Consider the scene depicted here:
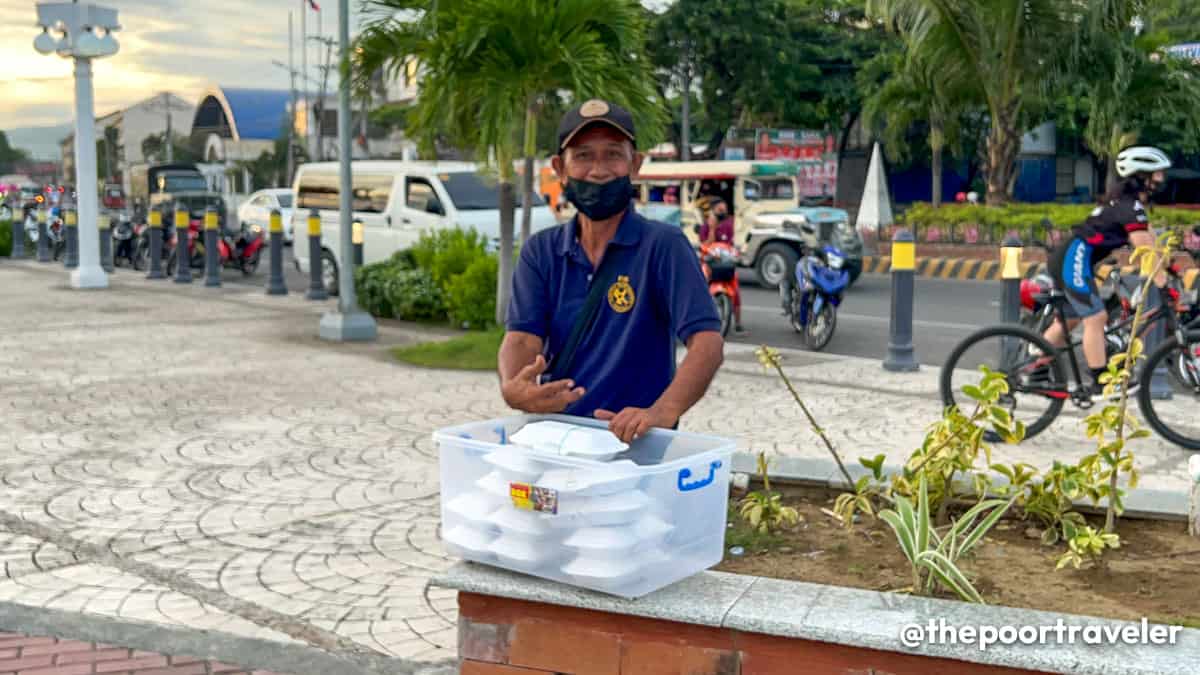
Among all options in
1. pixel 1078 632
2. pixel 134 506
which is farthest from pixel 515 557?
pixel 134 506

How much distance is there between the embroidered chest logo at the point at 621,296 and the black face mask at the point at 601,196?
7.1 inches

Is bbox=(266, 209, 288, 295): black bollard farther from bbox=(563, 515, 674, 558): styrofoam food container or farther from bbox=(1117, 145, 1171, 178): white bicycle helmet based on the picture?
bbox=(563, 515, 674, 558): styrofoam food container

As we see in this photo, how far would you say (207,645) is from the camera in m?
4.25

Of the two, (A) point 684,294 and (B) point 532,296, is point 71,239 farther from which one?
(A) point 684,294

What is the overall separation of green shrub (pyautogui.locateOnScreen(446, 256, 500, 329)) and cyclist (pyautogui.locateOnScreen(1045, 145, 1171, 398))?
6.18 meters

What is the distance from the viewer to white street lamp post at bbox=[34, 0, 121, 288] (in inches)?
734

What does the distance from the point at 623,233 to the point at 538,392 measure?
19.0 inches

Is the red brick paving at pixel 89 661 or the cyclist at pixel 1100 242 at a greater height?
the cyclist at pixel 1100 242

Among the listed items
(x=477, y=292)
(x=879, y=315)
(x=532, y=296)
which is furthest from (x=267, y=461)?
(x=879, y=315)

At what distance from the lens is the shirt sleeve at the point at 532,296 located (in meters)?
3.55

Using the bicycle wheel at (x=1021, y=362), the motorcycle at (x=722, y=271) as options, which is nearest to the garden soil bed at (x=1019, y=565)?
the bicycle wheel at (x=1021, y=362)

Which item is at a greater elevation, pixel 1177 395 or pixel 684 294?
pixel 684 294

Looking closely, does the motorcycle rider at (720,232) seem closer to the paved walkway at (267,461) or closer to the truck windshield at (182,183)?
the paved walkway at (267,461)

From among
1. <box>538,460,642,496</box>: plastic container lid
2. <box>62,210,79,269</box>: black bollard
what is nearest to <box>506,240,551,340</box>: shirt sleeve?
<box>538,460,642,496</box>: plastic container lid
